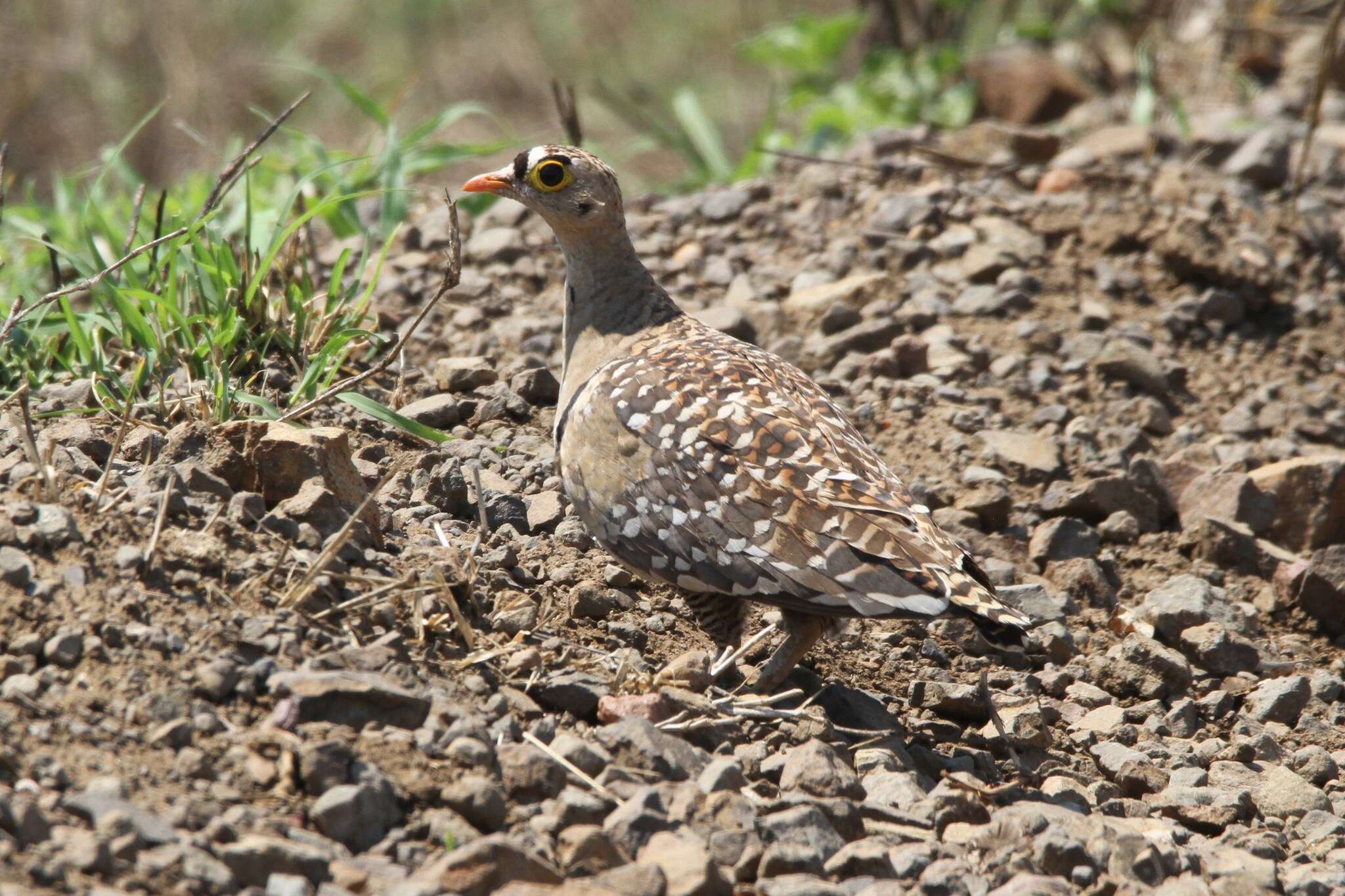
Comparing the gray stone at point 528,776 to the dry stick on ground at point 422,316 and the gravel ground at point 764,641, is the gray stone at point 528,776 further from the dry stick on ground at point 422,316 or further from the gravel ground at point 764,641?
the dry stick on ground at point 422,316

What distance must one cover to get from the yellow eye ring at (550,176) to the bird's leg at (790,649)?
1735mm

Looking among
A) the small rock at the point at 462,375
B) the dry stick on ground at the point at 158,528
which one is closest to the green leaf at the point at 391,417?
the small rock at the point at 462,375

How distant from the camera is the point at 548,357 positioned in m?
5.79

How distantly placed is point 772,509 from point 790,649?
1.42ft

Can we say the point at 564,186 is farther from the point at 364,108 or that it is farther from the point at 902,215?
the point at 902,215

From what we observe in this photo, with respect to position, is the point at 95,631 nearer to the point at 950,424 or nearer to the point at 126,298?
the point at 126,298

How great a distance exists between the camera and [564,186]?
4875 millimetres

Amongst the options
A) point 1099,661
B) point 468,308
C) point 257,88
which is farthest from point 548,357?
point 257,88

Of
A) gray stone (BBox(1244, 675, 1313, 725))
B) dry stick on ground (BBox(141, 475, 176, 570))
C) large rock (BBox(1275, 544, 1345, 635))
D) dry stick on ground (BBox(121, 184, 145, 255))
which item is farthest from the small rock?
large rock (BBox(1275, 544, 1345, 635))

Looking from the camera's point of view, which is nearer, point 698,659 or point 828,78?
point 698,659

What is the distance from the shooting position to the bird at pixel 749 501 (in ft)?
12.3

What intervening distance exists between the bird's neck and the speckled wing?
46 cm

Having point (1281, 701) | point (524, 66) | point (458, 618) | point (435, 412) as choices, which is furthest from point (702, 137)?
point (524, 66)

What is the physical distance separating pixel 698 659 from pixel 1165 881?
1.29 m
